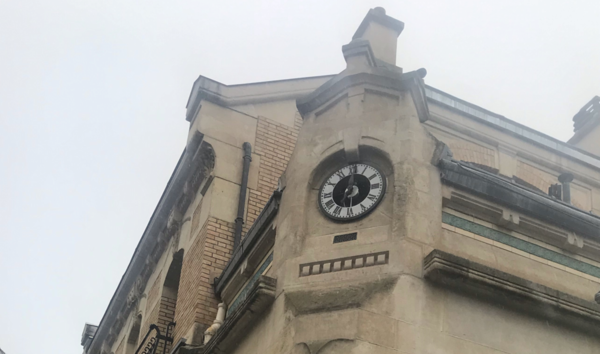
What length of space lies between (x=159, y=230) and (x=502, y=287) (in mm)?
11561

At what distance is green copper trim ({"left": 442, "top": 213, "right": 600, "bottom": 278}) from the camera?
1280 centimetres

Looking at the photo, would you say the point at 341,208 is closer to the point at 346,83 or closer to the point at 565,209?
the point at 346,83

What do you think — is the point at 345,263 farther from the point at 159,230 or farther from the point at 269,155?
the point at 159,230

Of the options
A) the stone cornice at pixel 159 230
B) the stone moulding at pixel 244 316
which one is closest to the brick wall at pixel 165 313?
the stone cornice at pixel 159 230

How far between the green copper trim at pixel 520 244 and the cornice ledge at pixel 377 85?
A: 71.0 inches

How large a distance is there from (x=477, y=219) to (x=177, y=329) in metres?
7.14

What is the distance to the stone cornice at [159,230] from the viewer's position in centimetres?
1933

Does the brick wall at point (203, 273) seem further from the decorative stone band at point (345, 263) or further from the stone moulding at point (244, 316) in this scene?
the decorative stone band at point (345, 263)

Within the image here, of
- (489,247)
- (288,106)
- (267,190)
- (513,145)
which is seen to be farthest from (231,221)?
(513,145)

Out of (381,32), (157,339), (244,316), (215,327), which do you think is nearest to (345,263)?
(244,316)

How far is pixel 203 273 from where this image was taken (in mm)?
16812

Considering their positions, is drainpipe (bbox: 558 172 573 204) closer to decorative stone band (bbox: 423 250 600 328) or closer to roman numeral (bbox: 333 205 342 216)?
decorative stone band (bbox: 423 250 600 328)

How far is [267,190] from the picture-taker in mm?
18734

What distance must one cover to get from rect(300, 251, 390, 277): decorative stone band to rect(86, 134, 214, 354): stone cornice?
6.76 m
